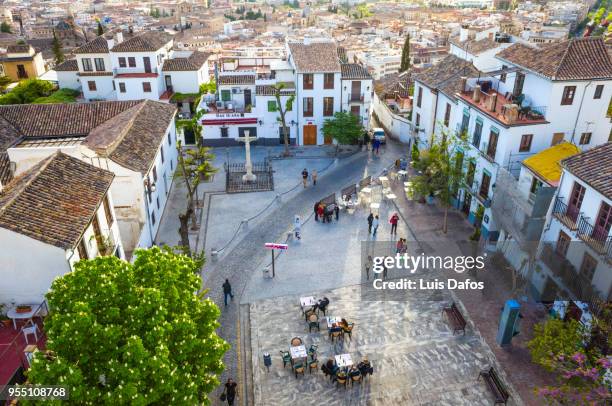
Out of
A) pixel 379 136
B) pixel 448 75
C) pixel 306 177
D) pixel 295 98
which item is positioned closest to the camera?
pixel 306 177

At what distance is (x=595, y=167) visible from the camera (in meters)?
22.2

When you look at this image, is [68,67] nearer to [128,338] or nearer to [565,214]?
[128,338]

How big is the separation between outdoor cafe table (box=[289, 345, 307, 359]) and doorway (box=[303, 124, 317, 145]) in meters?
29.8

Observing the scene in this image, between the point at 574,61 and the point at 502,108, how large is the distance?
15.1ft

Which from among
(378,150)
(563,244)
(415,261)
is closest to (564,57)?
(563,244)

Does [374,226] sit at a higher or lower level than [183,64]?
lower

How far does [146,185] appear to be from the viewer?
30250 millimetres

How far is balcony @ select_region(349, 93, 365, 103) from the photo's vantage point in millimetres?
47000

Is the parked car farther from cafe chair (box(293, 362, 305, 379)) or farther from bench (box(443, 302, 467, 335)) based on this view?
cafe chair (box(293, 362, 305, 379))

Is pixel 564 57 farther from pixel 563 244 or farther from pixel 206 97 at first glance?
pixel 206 97

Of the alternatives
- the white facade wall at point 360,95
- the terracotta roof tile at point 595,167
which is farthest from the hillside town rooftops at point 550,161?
the white facade wall at point 360,95

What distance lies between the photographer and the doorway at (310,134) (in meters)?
48.2

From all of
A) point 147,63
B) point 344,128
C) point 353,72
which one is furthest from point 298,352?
point 147,63

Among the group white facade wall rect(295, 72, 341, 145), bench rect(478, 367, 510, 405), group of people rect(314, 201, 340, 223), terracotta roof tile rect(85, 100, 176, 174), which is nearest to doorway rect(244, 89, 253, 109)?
white facade wall rect(295, 72, 341, 145)
